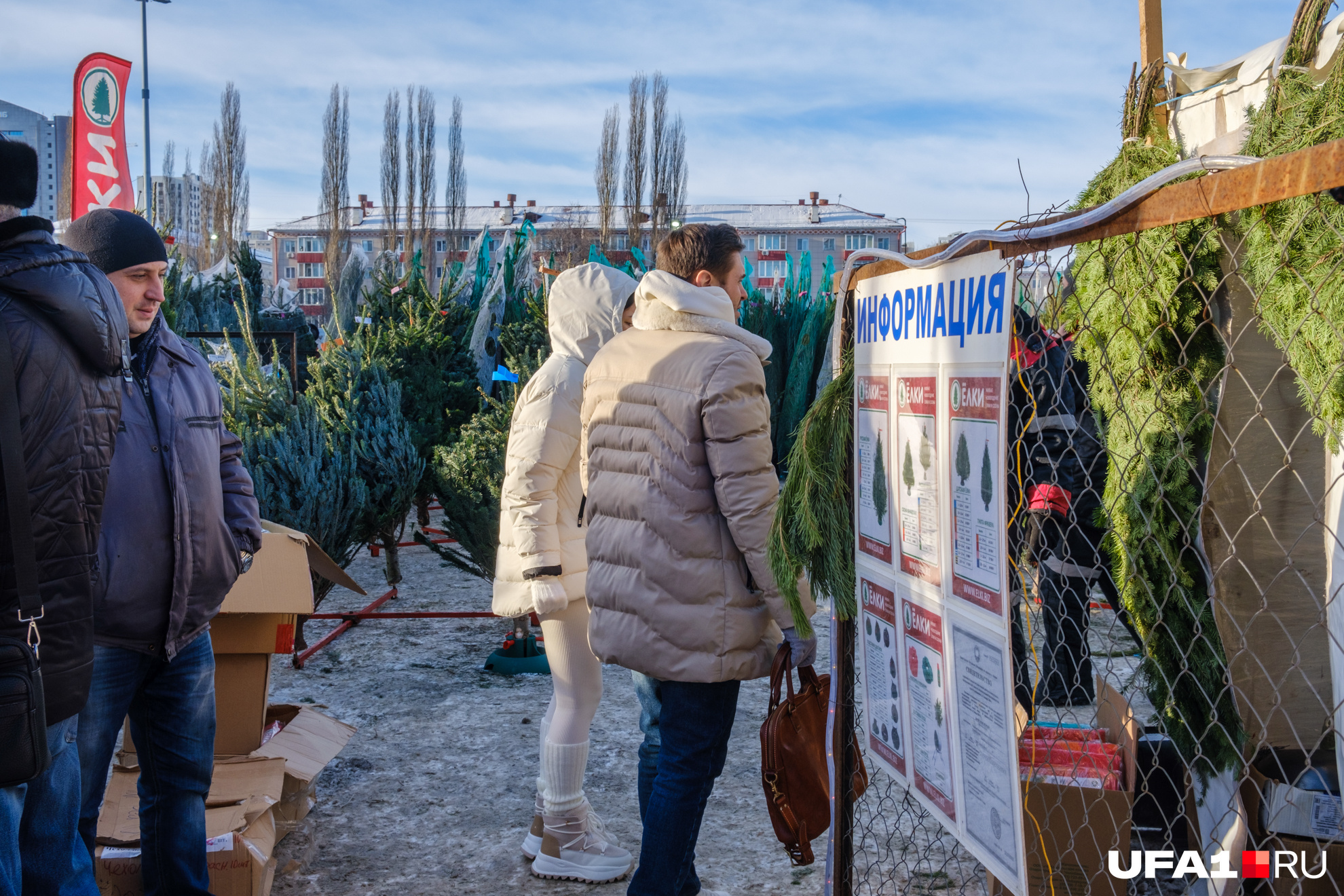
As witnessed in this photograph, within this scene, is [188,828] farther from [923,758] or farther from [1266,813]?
[1266,813]

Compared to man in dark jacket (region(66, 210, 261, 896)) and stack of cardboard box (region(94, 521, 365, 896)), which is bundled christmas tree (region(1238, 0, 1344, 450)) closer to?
man in dark jacket (region(66, 210, 261, 896))

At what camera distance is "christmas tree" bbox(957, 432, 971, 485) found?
1597 mm

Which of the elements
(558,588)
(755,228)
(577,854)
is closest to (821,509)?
(558,588)

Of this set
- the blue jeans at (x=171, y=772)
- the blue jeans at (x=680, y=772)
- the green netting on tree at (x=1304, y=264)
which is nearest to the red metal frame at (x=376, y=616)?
the blue jeans at (x=171, y=772)

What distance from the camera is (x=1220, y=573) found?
218 cm

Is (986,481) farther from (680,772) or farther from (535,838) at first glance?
(535,838)

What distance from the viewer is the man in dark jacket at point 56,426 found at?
169 centimetres

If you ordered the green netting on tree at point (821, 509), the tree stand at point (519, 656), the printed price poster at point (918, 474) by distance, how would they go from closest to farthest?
the printed price poster at point (918, 474), the green netting on tree at point (821, 509), the tree stand at point (519, 656)

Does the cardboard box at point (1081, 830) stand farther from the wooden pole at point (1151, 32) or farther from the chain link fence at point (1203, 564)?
the wooden pole at point (1151, 32)

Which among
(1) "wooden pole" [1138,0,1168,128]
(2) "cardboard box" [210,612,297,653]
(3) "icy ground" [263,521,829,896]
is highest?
(1) "wooden pole" [1138,0,1168,128]

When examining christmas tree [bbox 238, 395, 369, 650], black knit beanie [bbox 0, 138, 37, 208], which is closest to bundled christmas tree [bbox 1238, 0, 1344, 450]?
black knit beanie [bbox 0, 138, 37, 208]

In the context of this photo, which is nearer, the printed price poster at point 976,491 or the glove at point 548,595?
the printed price poster at point 976,491

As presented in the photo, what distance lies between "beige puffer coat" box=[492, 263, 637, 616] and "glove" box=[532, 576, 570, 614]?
0.09 feet

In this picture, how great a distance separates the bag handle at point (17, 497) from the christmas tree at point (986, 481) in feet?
5.10
